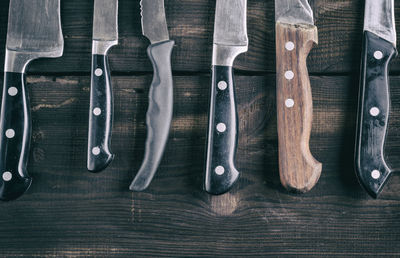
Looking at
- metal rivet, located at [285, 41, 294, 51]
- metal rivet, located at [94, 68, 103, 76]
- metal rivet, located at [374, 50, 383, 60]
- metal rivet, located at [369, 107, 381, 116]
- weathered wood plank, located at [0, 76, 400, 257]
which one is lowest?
weathered wood plank, located at [0, 76, 400, 257]

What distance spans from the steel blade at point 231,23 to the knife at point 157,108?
118 mm

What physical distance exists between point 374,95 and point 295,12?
0.27 meters

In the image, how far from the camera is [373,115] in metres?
0.87

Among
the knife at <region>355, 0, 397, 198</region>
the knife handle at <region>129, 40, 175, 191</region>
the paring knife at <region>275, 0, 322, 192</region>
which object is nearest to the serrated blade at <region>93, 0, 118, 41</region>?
the knife handle at <region>129, 40, 175, 191</region>

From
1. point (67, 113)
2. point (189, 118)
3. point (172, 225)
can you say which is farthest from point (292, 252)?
point (67, 113)

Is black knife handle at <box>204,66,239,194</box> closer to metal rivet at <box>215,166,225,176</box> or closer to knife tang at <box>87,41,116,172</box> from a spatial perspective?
metal rivet at <box>215,166,225,176</box>

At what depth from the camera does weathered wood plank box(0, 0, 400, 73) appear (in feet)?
3.17

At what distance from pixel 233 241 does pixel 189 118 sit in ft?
1.04

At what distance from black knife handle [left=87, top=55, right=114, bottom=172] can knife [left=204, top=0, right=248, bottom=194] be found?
0.23m

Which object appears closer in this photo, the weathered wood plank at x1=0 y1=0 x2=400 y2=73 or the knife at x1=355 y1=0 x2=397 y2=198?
the knife at x1=355 y1=0 x2=397 y2=198

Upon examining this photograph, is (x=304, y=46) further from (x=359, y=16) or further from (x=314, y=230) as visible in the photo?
(x=314, y=230)

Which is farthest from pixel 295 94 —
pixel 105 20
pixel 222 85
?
pixel 105 20

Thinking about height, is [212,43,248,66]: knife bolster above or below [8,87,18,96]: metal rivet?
above

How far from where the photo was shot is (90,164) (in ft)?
2.90
